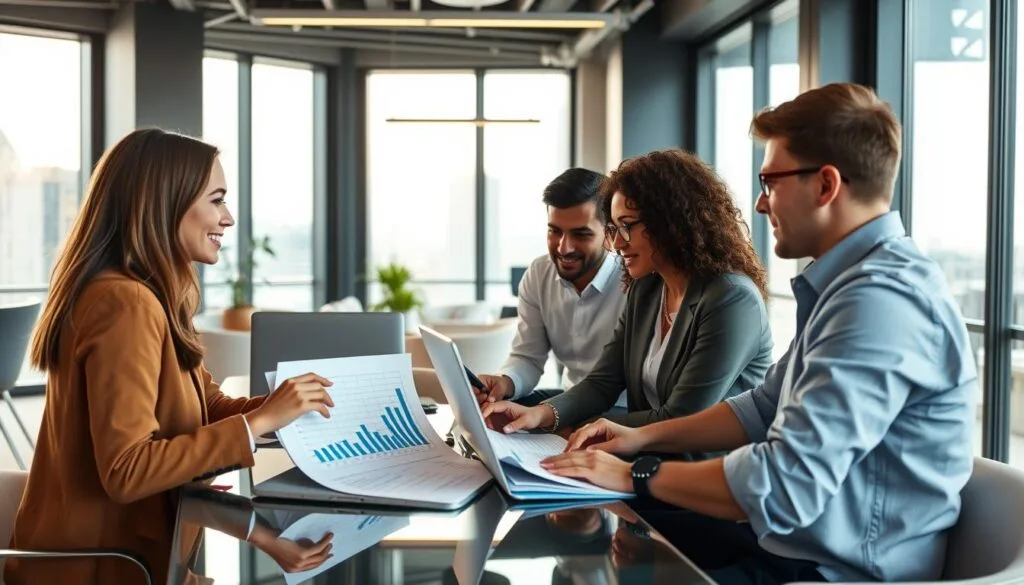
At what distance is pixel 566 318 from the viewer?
346cm

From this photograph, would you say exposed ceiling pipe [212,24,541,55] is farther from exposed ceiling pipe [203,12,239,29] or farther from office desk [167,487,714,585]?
office desk [167,487,714,585]

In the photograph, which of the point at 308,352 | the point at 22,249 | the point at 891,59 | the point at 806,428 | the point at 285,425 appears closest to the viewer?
the point at 806,428

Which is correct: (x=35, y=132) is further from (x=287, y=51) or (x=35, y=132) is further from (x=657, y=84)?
(x=657, y=84)

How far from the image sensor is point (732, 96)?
743 centimetres

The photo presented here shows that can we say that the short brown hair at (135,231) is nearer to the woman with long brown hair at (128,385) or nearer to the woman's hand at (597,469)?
the woman with long brown hair at (128,385)

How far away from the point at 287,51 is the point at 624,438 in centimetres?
804

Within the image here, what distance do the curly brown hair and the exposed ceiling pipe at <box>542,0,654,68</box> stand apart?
174 inches

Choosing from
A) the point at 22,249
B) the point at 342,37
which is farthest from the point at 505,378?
the point at 342,37

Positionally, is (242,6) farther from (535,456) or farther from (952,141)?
(535,456)

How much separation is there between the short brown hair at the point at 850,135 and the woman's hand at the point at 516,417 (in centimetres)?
85

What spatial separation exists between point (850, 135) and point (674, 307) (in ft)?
3.40

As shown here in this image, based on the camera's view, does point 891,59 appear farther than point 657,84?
No

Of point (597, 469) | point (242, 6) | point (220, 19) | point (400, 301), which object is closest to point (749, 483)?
point (597, 469)

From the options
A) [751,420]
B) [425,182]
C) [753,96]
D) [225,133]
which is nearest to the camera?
[751,420]
